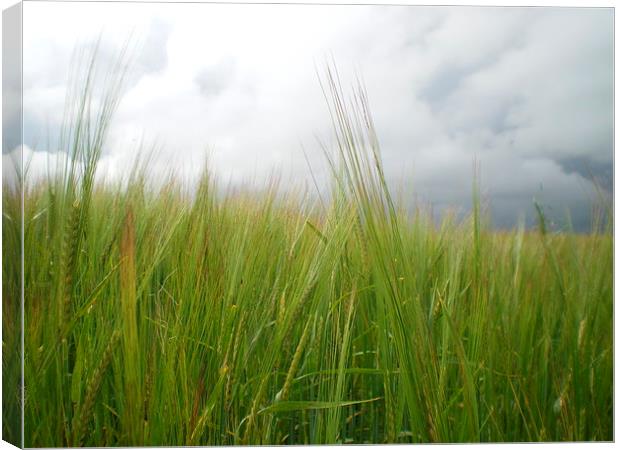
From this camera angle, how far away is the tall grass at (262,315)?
105 inches

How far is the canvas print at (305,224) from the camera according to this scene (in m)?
2.68

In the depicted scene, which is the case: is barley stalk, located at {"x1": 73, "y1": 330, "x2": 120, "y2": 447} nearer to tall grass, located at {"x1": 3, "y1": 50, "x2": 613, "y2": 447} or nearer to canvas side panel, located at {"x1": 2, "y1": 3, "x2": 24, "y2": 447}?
tall grass, located at {"x1": 3, "y1": 50, "x2": 613, "y2": 447}

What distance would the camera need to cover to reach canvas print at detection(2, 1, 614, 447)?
2682mm

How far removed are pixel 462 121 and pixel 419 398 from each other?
0.97 meters

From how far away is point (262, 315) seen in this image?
2.70 metres

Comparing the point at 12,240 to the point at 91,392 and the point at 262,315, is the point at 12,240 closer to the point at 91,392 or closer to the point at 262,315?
the point at 91,392

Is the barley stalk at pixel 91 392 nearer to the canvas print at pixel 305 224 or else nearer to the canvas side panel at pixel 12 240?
the canvas print at pixel 305 224

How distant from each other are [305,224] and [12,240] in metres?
0.96

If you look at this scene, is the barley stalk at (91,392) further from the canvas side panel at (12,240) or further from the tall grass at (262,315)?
the canvas side panel at (12,240)

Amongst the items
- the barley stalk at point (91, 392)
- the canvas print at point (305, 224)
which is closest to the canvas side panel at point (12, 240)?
the canvas print at point (305, 224)

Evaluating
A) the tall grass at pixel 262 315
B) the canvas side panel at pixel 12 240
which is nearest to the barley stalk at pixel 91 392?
the tall grass at pixel 262 315

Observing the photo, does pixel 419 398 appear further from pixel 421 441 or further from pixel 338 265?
pixel 338 265

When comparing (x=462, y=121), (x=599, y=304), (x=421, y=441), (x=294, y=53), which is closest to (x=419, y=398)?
(x=421, y=441)

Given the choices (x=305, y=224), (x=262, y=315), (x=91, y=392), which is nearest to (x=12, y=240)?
(x=91, y=392)
